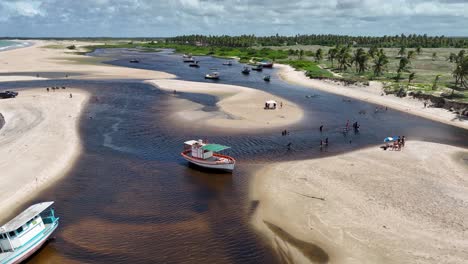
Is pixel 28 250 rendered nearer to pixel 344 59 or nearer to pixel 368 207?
pixel 368 207

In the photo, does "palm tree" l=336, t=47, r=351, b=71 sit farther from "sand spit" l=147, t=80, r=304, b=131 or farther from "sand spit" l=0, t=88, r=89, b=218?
"sand spit" l=0, t=88, r=89, b=218

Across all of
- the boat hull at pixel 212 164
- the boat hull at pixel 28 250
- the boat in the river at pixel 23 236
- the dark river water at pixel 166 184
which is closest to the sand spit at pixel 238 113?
the dark river water at pixel 166 184

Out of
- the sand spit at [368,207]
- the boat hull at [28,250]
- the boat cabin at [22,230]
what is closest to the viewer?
the boat hull at [28,250]

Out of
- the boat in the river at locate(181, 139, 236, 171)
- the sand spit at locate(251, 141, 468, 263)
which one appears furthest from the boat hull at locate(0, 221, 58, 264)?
the boat in the river at locate(181, 139, 236, 171)

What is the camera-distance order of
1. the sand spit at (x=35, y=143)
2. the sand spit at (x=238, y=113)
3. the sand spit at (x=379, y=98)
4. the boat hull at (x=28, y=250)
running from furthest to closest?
the sand spit at (x=379, y=98), the sand spit at (x=238, y=113), the sand spit at (x=35, y=143), the boat hull at (x=28, y=250)

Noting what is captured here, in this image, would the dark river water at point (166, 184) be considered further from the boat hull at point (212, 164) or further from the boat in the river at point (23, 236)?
the boat in the river at point (23, 236)

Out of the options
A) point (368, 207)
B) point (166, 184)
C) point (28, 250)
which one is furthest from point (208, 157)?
point (28, 250)
